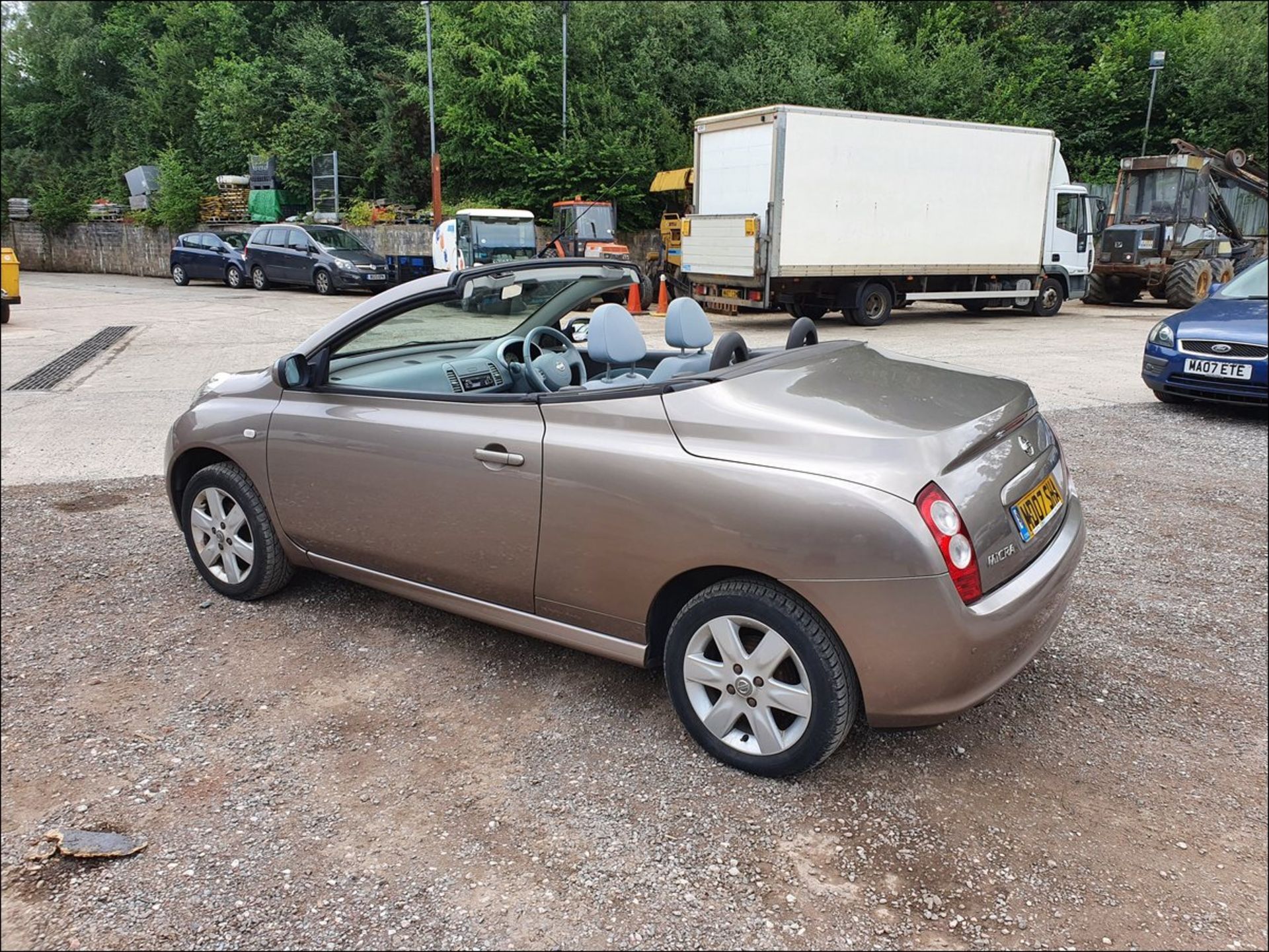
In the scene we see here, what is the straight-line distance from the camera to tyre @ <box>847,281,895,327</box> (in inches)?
635

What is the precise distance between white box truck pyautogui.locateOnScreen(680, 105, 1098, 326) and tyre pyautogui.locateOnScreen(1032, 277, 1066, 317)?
489mm

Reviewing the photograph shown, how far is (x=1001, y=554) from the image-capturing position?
2.58 m

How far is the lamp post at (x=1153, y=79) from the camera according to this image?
693 inches

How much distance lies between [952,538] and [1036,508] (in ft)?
1.83

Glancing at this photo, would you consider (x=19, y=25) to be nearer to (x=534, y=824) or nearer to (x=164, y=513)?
(x=164, y=513)

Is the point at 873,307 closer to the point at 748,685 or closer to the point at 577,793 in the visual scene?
the point at 748,685

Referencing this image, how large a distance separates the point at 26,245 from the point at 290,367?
39498 millimetres

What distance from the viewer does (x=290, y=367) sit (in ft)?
12.2

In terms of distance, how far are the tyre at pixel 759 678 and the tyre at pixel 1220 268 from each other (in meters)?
19.5

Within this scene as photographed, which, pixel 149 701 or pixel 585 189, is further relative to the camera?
pixel 585 189

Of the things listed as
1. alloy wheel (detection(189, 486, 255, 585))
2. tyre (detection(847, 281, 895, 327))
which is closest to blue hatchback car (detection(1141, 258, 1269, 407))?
alloy wheel (detection(189, 486, 255, 585))

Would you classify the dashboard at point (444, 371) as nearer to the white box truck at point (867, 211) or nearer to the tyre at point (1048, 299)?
the white box truck at point (867, 211)

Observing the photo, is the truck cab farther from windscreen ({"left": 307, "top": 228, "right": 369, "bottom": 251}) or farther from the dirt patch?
the dirt patch

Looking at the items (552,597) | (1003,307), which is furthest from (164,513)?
(1003,307)
